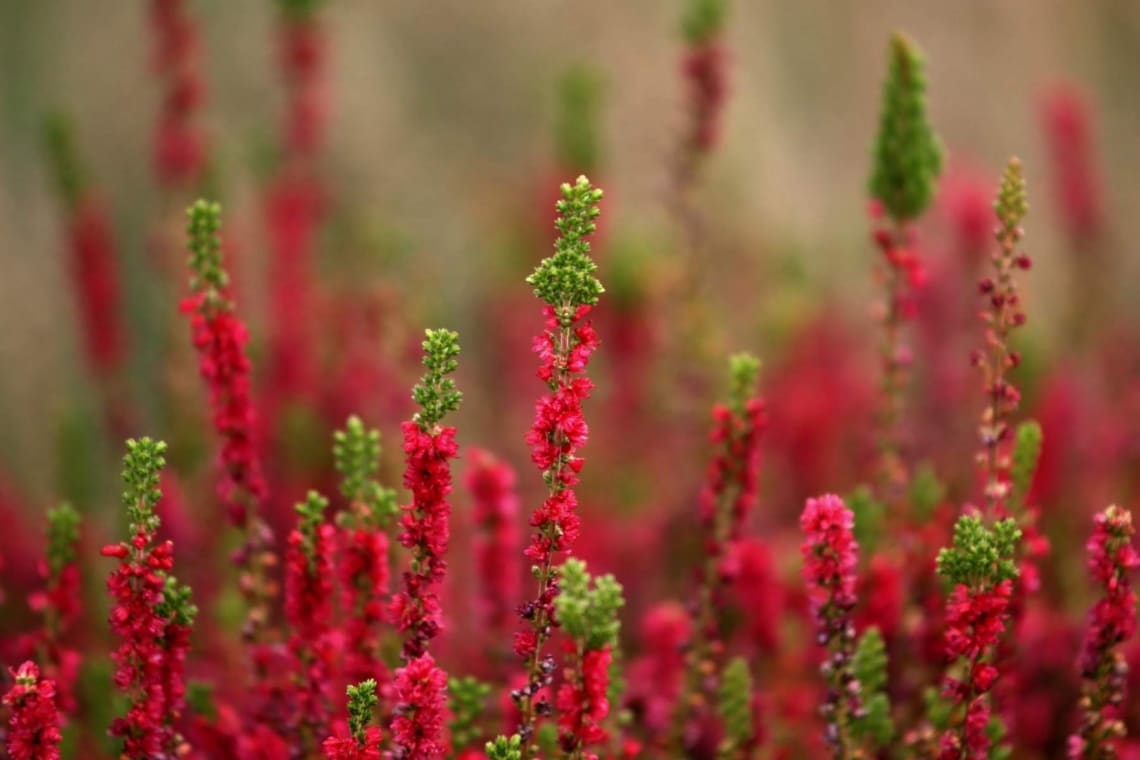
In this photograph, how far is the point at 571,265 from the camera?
12.7ft

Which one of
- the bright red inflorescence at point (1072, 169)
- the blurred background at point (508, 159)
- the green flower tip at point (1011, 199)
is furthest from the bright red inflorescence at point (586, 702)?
the bright red inflorescence at point (1072, 169)

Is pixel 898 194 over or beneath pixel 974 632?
over

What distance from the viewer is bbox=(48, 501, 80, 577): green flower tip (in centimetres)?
468

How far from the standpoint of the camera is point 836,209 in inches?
538

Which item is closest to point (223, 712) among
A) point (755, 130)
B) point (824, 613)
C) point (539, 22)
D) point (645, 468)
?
point (824, 613)

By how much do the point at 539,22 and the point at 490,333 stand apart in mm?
3271

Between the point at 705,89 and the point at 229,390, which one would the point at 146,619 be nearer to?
the point at 229,390

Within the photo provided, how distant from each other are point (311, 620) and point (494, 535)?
130cm

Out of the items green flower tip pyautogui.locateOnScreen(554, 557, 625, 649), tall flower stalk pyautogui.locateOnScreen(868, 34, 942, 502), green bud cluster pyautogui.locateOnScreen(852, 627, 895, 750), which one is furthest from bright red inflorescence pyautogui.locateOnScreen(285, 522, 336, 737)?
tall flower stalk pyautogui.locateOnScreen(868, 34, 942, 502)

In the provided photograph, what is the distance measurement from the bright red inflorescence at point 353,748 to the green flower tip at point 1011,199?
272 cm

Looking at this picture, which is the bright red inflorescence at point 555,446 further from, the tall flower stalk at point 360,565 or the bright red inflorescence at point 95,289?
the bright red inflorescence at point 95,289

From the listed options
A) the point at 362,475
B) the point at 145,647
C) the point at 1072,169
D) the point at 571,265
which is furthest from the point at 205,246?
the point at 1072,169

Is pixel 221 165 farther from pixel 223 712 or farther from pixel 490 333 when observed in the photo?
pixel 223 712

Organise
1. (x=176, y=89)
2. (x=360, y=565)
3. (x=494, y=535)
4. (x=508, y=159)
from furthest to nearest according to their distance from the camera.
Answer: (x=508, y=159) → (x=176, y=89) → (x=494, y=535) → (x=360, y=565)
